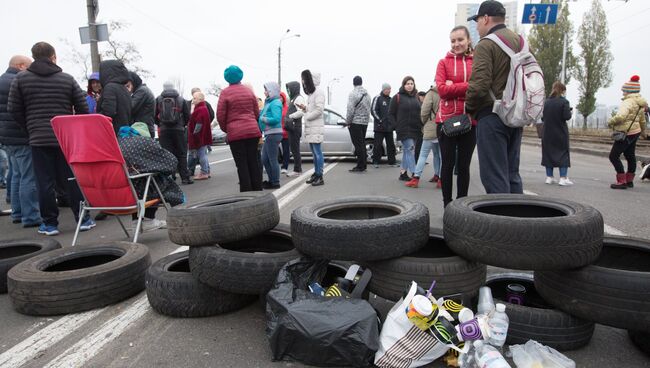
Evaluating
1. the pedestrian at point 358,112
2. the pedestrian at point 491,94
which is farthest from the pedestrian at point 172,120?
the pedestrian at point 491,94

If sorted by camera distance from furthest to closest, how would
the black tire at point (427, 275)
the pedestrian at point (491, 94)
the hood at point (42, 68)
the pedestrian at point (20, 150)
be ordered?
the pedestrian at point (20, 150)
the hood at point (42, 68)
the pedestrian at point (491, 94)
the black tire at point (427, 275)

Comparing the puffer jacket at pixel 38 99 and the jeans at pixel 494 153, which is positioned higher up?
the puffer jacket at pixel 38 99

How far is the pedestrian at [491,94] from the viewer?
12.3 feet

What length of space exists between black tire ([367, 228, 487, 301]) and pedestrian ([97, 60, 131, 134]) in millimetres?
4897

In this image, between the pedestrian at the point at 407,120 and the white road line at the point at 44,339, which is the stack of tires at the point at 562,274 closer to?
the white road line at the point at 44,339

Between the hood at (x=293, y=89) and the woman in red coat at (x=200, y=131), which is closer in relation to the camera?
the hood at (x=293, y=89)

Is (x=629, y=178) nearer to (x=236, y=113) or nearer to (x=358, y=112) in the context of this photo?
(x=358, y=112)

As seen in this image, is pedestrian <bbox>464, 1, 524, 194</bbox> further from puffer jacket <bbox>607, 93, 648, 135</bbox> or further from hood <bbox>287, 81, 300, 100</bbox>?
hood <bbox>287, 81, 300, 100</bbox>

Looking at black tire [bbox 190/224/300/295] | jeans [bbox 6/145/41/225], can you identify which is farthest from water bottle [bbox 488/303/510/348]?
jeans [bbox 6/145/41/225]

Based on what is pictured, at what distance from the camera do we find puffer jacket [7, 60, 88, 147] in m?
5.02

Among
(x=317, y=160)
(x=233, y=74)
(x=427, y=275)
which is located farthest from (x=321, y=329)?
(x=317, y=160)

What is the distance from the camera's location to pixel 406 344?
82.5 inches

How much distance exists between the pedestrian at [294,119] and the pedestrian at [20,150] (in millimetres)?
4820

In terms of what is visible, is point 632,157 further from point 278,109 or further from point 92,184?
point 92,184
